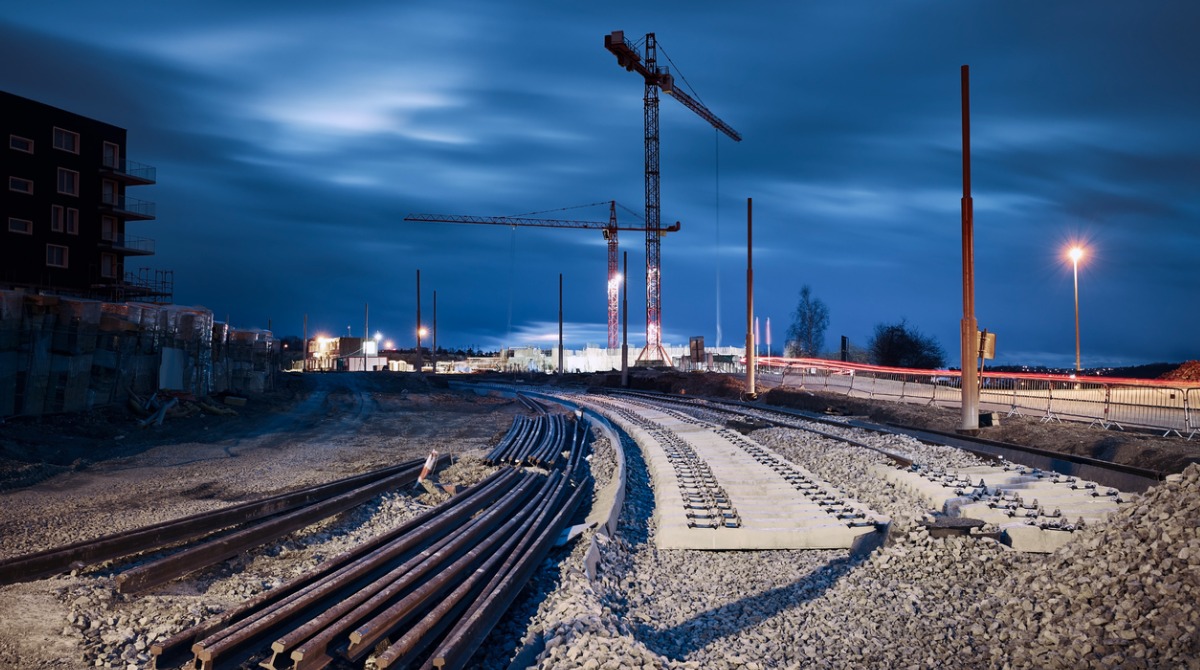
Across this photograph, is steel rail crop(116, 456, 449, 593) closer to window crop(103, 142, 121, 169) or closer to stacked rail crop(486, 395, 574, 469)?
stacked rail crop(486, 395, 574, 469)

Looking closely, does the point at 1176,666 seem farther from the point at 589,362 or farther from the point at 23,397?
the point at 589,362

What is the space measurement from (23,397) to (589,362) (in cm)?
8069

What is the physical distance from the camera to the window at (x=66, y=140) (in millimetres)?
51688

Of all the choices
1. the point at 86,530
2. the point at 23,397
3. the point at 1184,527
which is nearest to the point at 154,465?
the point at 23,397

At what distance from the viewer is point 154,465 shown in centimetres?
1777

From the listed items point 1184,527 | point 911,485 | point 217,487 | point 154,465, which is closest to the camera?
point 1184,527

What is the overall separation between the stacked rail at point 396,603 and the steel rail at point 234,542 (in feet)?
5.97

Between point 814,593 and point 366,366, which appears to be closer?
point 814,593

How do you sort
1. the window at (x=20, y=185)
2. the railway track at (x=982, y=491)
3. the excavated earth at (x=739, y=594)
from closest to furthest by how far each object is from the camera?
the excavated earth at (x=739, y=594) → the railway track at (x=982, y=491) → the window at (x=20, y=185)

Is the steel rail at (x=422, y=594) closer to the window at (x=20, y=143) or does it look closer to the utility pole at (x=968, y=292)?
the utility pole at (x=968, y=292)

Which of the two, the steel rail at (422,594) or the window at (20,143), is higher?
the window at (20,143)

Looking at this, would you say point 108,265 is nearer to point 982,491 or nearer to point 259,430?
point 259,430

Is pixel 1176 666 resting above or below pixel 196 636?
above

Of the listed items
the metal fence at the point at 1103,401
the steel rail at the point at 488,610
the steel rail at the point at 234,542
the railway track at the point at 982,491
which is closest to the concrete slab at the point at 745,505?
the railway track at the point at 982,491
